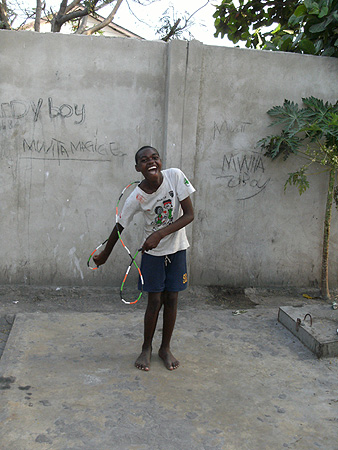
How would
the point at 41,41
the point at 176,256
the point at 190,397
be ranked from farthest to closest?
the point at 41,41, the point at 176,256, the point at 190,397

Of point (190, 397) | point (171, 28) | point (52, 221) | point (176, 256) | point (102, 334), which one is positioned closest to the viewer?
point (190, 397)

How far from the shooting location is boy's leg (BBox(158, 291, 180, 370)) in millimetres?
3260

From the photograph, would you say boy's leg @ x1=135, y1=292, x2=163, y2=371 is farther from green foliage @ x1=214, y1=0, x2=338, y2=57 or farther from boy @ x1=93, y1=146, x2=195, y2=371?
green foliage @ x1=214, y1=0, x2=338, y2=57

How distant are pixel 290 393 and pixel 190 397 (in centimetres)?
66

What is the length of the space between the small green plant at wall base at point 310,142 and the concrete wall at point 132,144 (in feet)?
0.49

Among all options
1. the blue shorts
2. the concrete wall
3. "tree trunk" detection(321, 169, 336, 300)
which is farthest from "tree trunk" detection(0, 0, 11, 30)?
the blue shorts

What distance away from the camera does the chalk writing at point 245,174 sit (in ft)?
15.8

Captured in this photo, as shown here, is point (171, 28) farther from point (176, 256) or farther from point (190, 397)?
point (190, 397)

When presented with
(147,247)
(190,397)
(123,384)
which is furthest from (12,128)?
(190,397)

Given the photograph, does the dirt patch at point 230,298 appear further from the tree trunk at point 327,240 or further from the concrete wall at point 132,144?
the tree trunk at point 327,240

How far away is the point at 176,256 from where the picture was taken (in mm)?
3230

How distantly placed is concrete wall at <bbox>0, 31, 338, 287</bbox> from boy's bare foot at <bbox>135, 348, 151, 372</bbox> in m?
1.64

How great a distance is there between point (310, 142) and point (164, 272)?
2.41 metres

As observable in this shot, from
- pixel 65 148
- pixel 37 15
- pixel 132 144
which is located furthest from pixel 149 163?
pixel 37 15
